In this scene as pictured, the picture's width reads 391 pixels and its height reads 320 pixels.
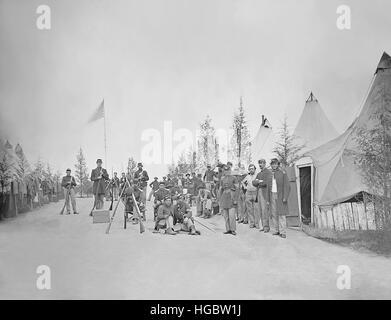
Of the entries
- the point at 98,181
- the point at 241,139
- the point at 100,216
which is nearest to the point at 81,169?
the point at 98,181

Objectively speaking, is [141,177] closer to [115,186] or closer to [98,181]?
[115,186]

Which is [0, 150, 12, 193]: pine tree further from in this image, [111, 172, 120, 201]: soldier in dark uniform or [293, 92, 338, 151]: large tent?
[293, 92, 338, 151]: large tent

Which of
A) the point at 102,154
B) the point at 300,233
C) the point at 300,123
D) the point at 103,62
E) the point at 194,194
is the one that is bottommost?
the point at 300,233

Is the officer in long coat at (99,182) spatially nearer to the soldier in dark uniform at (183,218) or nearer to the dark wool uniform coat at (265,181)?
the soldier in dark uniform at (183,218)

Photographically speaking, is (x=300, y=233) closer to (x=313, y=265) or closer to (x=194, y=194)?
(x=313, y=265)

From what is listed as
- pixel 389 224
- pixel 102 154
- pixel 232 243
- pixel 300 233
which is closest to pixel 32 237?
pixel 102 154

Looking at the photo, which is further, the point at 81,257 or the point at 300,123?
the point at 300,123
